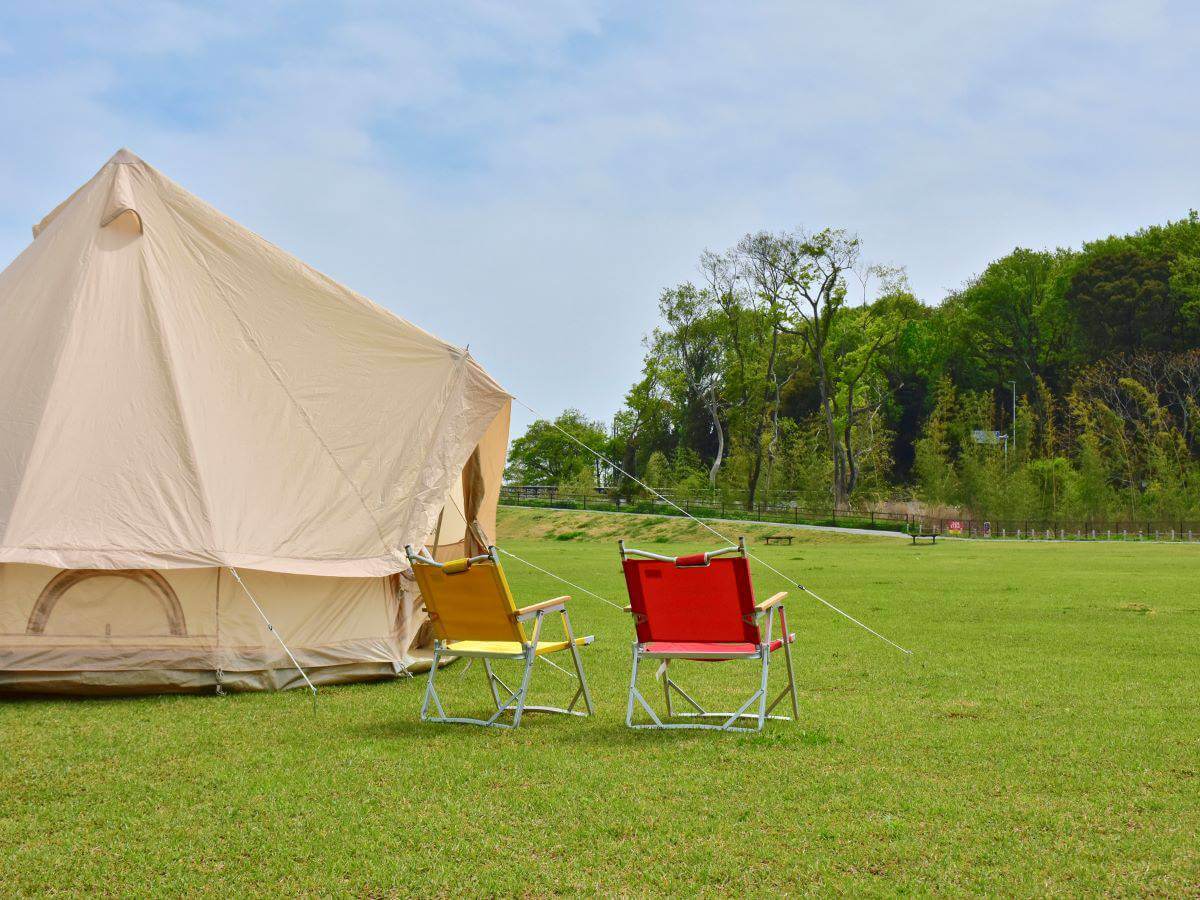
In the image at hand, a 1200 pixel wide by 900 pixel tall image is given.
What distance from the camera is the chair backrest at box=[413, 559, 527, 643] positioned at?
20.4 feet

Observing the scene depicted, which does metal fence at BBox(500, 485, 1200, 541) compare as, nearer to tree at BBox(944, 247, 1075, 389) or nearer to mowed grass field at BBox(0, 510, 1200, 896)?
tree at BBox(944, 247, 1075, 389)

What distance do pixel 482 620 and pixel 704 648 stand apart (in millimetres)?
1269

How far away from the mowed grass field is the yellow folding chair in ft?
0.73

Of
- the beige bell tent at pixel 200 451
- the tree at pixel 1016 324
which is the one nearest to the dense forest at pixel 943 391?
the tree at pixel 1016 324

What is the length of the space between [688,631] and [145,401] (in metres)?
3.99

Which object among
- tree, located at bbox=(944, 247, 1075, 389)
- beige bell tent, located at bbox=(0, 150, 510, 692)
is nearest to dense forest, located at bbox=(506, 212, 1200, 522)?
tree, located at bbox=(944, 247, 1075, 389)

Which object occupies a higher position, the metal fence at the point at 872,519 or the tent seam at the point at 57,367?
the tent seam at the point at 57,367

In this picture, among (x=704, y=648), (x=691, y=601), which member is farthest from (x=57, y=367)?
(x=704, y=648)

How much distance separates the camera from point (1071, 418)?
Answer: 176ft

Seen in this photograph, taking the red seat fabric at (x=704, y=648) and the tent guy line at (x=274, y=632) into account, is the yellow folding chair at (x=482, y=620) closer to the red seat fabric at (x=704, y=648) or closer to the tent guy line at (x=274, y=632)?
→ the red seat fabric at (x=704, y=648)

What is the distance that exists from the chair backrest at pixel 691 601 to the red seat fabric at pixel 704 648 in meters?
0.03

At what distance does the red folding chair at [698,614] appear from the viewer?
5871mm

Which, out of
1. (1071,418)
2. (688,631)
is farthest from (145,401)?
(1071,418)

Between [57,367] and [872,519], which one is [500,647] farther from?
[872,519]
